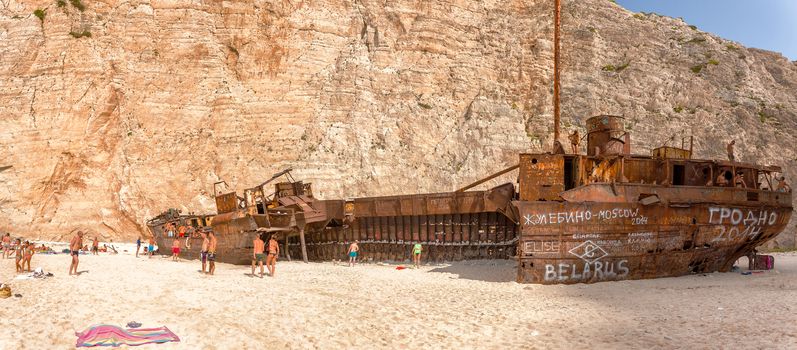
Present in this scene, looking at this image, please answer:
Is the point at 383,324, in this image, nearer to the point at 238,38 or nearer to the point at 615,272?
the point at 615,272

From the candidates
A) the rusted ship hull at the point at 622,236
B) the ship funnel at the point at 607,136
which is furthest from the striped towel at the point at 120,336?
the ship funnel at the point at 607,136

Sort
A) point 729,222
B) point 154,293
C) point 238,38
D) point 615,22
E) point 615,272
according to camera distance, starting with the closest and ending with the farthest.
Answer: point 154,293 < point 615,272 < point 729,222 < point 238,38 < point 615,22

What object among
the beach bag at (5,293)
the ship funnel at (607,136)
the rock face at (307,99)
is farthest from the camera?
the rock face at (307,99)

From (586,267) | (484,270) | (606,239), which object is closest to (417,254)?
(484,270)

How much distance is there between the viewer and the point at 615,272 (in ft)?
49.6

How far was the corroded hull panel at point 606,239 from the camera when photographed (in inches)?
588

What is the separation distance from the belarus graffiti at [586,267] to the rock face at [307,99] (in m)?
24.0

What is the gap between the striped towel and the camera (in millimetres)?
7262

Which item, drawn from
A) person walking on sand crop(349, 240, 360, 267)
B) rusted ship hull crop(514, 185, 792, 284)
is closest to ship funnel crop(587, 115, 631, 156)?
rusted ship hull crop(514, 185, 792, 284)

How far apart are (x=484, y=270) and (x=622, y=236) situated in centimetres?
499

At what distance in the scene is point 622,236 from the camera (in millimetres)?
15227

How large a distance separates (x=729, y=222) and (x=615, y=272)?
16.6 ft

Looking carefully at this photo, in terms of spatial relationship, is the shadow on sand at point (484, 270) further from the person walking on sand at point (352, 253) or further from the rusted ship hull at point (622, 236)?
the person walking on sand at point (352, 253)

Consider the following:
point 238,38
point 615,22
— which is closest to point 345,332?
point 238,38
